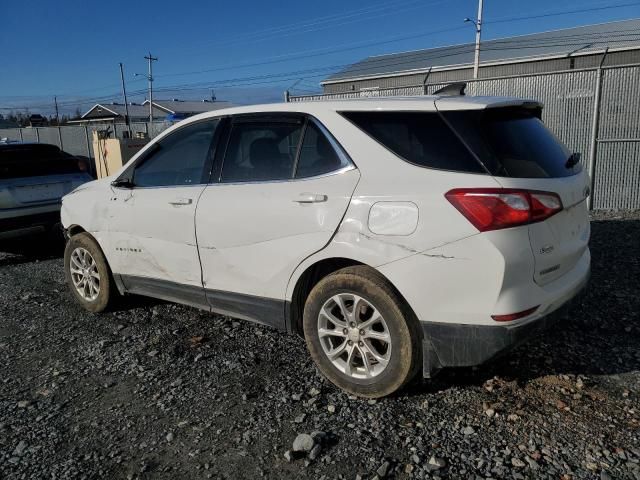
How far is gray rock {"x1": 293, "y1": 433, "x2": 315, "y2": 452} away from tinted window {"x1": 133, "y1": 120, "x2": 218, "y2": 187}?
6.61 ft

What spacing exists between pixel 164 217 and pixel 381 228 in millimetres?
1922

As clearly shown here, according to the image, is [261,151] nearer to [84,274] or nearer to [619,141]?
[84,274]

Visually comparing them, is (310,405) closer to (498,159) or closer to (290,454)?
(290,454)

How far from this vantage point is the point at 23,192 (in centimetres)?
706

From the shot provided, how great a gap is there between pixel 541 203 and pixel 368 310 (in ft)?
3.73

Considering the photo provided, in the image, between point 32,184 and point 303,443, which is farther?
point 32,184

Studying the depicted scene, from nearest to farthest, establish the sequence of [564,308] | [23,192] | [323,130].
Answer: [564,308], [323,130], [23,192]

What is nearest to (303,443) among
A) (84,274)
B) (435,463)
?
(435,463)

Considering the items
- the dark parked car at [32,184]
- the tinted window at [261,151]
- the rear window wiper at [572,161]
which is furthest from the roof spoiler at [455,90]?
the dark parked car at [32,184]

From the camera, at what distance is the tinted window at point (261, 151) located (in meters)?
3.46

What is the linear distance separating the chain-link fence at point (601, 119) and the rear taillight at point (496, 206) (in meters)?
6.88

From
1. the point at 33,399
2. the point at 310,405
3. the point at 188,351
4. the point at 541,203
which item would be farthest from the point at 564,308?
the point at 33,399

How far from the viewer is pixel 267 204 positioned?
11.0 feet

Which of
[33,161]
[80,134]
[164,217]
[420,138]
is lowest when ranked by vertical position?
[164,217]
